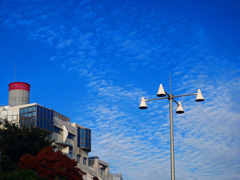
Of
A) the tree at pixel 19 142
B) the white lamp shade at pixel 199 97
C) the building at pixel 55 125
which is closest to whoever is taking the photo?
the white lamp shade at pixel 199 97

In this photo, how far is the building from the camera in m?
64.2

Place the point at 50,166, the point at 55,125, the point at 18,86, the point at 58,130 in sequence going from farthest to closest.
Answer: the point at 18,86, the point at 58,130, the point at 55,125, the point at 50,166

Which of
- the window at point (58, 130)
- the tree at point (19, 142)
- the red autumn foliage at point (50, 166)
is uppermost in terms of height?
the window at point (58, 130)

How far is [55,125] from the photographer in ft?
229

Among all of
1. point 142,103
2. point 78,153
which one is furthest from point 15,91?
point 142,103

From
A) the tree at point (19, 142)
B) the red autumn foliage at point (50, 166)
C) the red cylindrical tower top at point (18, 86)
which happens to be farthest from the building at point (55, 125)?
the red autumn foliage at point (50, 166)

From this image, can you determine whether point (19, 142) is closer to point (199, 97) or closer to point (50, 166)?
point (50, 166)

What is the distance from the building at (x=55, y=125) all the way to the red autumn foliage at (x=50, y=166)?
12.2 metres

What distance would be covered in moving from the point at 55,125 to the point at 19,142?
18.0m

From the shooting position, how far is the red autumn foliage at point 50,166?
1802 inches

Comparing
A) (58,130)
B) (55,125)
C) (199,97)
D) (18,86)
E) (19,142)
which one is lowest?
(199,97)

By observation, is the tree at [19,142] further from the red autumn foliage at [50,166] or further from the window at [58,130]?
the window at [58,130]

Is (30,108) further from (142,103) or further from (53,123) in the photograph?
(142,103)

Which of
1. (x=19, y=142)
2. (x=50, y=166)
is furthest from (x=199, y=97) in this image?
(x=19, y=142)
